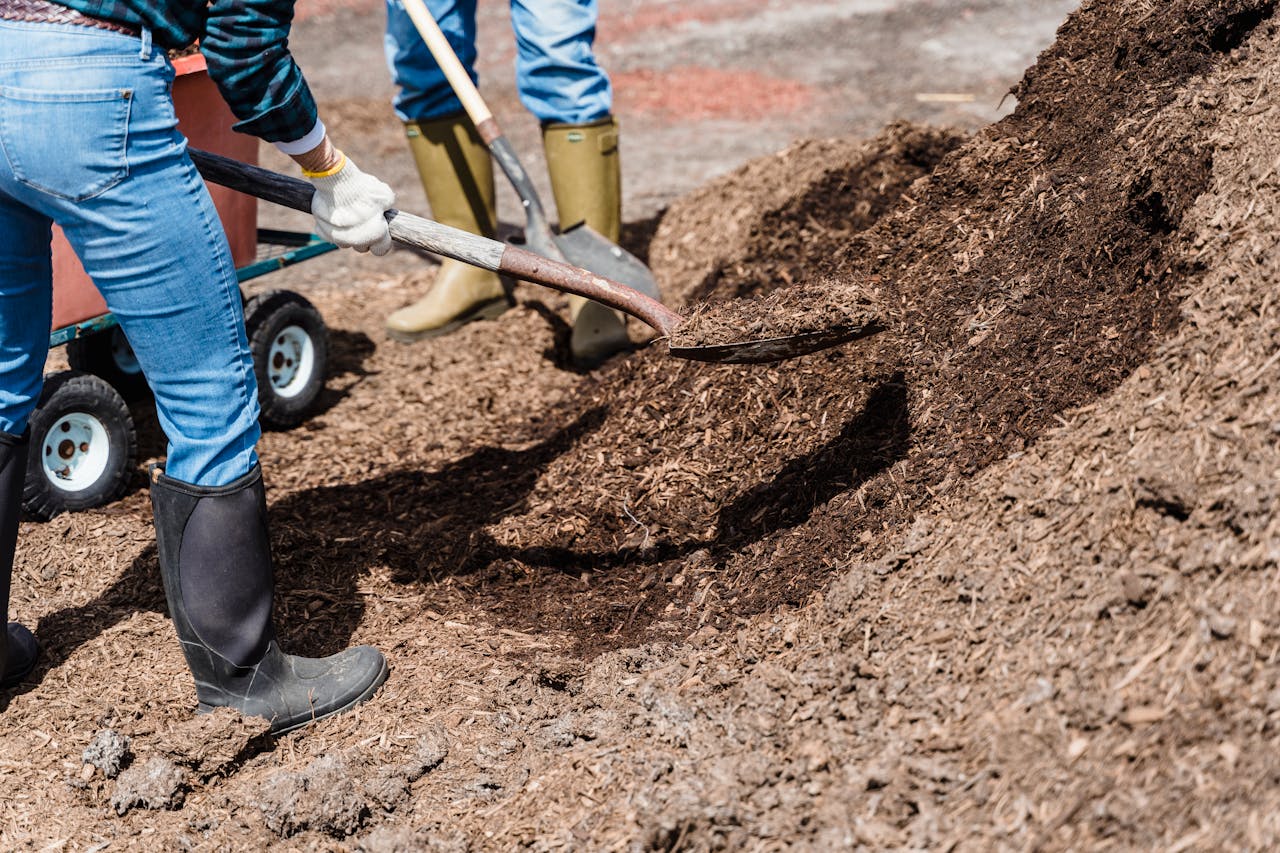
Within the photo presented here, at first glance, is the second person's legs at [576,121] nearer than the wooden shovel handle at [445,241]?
No

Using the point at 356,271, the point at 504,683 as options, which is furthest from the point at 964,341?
the point at 356,271

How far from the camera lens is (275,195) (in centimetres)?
276

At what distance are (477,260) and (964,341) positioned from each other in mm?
1241

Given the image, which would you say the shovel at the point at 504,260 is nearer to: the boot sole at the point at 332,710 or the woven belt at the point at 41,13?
the woven belt at the point at 41,13

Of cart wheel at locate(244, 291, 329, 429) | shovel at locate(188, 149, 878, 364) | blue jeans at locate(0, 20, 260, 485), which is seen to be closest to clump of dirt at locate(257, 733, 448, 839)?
blue jeans at locate(0, 20, 260, 485)

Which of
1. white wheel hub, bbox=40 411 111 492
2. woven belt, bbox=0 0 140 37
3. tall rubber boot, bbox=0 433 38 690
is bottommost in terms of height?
white wheel hub, bbox=40 411 111 492

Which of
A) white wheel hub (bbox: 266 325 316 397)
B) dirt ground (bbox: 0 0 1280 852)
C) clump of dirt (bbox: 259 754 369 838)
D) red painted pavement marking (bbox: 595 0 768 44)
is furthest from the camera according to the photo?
red painted pavement marking (bbox: 595 0 768 44)

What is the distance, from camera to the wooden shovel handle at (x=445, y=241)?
273 centimetres

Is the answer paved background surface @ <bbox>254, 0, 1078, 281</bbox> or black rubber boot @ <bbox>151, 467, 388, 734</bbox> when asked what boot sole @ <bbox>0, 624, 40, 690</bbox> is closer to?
black rubber boot @ <bbox>151, 467, 388, 734</bbox>

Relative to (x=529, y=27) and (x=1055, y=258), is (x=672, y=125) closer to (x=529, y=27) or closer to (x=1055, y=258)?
(x=529, y=27)

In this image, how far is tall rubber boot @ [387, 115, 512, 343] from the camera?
4906mm

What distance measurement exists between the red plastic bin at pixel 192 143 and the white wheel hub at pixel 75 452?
0.98 feet

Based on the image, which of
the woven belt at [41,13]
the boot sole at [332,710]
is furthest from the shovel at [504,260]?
the boot sole at [332,710]

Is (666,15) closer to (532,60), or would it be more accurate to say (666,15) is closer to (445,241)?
(532,60)
